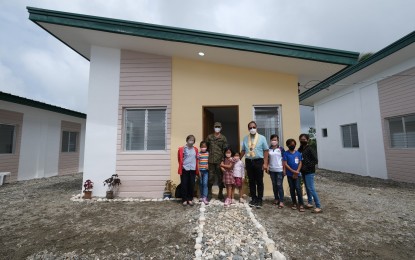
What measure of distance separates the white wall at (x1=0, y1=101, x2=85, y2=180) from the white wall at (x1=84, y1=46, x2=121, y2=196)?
5.28 meters

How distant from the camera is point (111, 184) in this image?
5.46m

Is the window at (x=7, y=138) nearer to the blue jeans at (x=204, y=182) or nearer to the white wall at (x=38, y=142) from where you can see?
the white wall at (x=38, y=142)

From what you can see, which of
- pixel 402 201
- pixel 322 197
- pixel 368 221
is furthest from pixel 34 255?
pixel 402 201

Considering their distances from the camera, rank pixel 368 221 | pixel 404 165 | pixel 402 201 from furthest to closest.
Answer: pixel 404 165 → pixel 402 201 → pixel 368 221

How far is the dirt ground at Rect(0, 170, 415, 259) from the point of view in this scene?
2.84 metres

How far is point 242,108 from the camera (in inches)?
224

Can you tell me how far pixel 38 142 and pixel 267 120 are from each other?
10.1m

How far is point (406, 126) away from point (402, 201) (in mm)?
3828

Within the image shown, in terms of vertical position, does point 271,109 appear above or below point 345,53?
below

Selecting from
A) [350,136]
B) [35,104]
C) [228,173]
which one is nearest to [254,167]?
[228,173]

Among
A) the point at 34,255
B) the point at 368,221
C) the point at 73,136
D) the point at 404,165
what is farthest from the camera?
the point at 73,136

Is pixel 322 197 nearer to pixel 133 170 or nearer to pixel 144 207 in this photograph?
pixel 144 207

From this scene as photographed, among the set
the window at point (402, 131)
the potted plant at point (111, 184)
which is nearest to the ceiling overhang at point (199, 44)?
the potted plant at point (111, 184)

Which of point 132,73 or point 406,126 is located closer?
point 132,73
